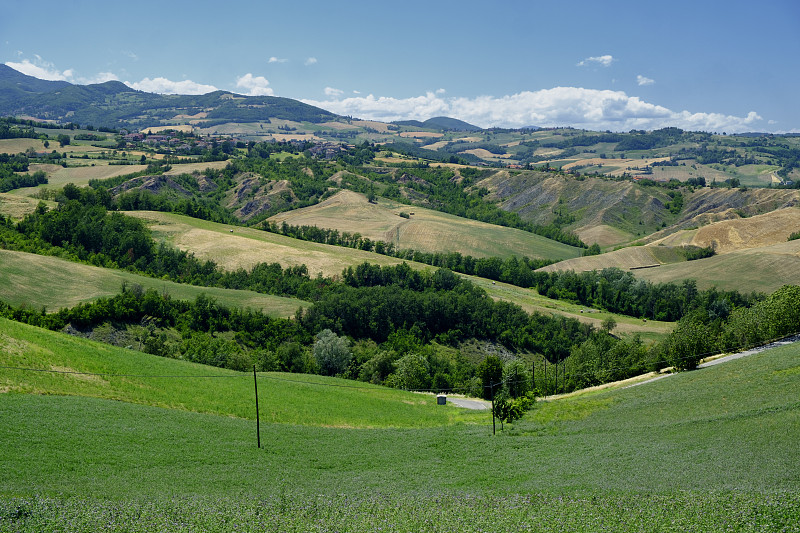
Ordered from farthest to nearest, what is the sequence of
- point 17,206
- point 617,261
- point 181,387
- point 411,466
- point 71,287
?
point 617,261
point 17,206
point 71,287
point 181,387
point 411,466

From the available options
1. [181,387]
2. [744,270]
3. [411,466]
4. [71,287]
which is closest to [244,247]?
[71,287]

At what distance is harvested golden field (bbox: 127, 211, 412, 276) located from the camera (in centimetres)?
14700

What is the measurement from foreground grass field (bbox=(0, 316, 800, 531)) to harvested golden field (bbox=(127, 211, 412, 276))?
93571 millimetres

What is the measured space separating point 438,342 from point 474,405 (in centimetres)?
4965

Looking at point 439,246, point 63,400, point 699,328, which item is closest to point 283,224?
point 439,246

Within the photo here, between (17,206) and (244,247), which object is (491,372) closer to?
(244,247)

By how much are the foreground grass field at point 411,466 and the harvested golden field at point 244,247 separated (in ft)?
307

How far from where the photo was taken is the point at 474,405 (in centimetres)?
7131

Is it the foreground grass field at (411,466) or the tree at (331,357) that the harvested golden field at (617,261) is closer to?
the tree at (331,357)

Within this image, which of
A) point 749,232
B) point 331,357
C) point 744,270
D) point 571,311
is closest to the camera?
point 331,357

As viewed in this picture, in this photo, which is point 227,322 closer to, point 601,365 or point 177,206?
point 601,365

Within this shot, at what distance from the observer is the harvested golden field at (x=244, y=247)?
147000mm

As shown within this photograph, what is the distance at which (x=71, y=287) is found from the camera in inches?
3875

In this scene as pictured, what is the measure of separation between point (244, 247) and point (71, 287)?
57.9 m
